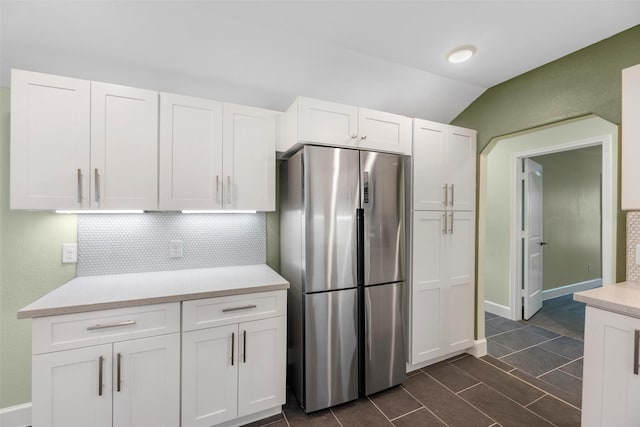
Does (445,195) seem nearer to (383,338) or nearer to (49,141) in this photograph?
(383,338)

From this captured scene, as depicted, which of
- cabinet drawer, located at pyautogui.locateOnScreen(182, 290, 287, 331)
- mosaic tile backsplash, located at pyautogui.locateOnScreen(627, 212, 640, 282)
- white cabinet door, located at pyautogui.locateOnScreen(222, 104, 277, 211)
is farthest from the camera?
white cabinet door, located at pyautogui.locateOnScreen(222, 104, 277, 211)

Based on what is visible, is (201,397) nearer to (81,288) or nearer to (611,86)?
(81,288)

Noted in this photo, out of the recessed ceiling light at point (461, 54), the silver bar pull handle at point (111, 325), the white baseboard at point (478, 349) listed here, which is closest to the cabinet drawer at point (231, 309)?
the silver bar pull handle at point (111, 325)

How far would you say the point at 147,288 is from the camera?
1.65 meters

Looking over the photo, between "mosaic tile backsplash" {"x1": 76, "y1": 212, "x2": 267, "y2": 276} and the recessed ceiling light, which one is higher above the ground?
the recessed ceiling light

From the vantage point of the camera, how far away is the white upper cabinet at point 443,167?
2338mm

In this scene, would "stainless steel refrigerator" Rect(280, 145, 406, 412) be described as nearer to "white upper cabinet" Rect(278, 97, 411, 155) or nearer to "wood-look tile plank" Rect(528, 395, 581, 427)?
"white upper cabinet" Rect(278, 97, 411, 155)

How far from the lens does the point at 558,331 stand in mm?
3250

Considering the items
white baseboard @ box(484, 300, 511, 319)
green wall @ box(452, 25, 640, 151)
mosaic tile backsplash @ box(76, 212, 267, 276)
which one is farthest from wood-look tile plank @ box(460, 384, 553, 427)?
green wall @ box(452, 25, 640, 151)

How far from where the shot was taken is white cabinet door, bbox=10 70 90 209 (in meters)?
1.50

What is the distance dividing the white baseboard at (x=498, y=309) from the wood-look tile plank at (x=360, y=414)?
2665mm

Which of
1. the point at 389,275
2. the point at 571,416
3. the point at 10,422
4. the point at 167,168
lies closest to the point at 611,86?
the point at 389,275

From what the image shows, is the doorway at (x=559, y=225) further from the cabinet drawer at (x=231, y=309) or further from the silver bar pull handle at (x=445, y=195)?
the cabinet drawer at (x=231, y=309)

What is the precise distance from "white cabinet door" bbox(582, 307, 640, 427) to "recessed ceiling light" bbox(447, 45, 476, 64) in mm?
1831
